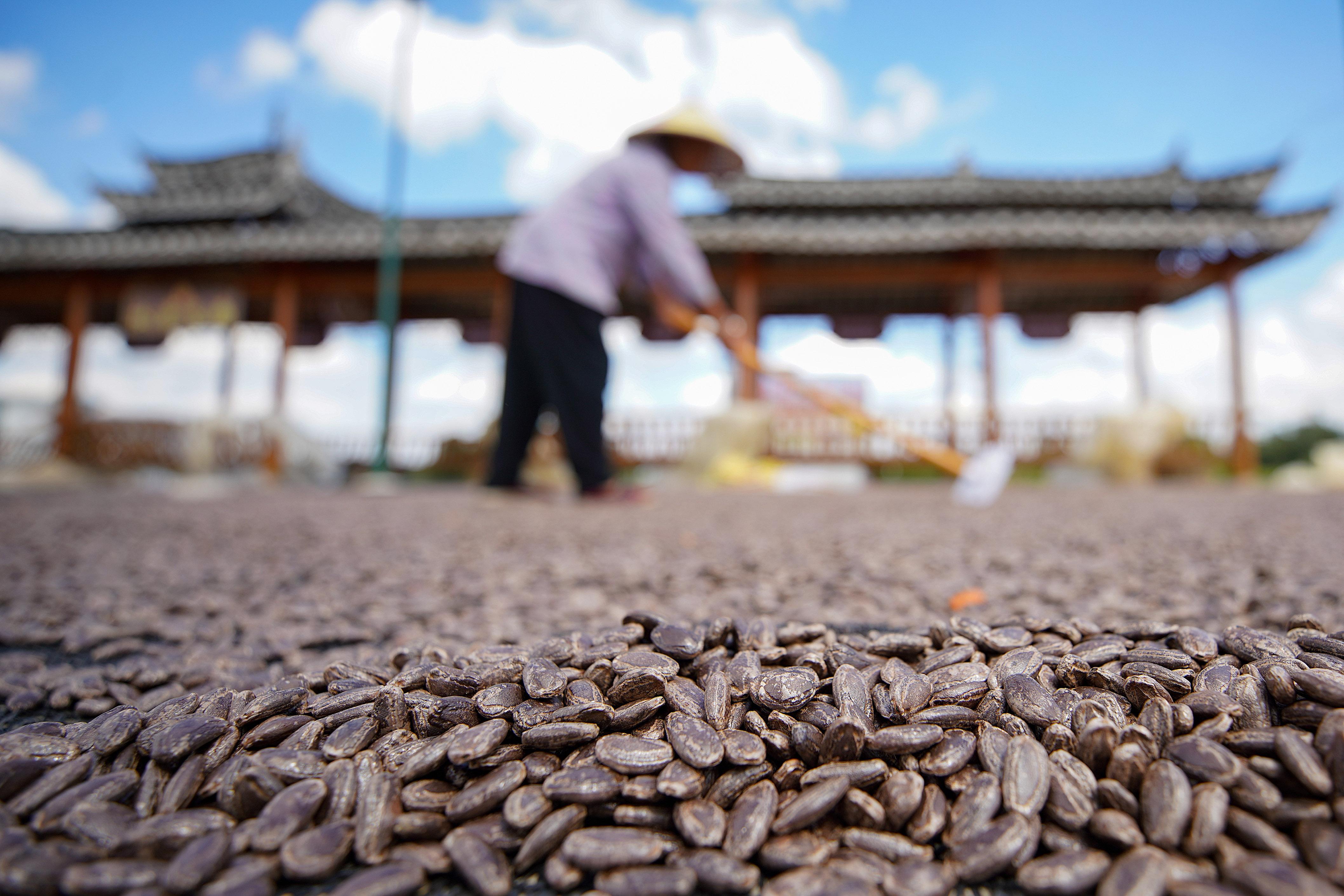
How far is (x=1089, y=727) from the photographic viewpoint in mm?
719

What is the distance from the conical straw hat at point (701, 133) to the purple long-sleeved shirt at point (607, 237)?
105 mm

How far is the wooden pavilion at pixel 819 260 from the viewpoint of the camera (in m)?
7.41

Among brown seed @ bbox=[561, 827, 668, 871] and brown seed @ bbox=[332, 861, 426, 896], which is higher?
brown seed @ bbox=[561, 827, 668, 871]

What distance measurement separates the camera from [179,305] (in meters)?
9.39

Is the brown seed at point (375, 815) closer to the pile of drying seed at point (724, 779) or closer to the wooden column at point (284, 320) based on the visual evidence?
the pile of drying seed at point (724, 779)

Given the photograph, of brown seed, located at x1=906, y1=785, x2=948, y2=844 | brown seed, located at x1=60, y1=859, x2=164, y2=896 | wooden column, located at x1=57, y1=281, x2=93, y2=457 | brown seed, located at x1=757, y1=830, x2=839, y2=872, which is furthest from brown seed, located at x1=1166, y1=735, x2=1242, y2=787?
wooden column, located at x1=57, y1=281, x2=93, y2=457

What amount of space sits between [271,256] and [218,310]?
1.80m

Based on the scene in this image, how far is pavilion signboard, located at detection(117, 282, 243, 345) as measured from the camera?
30.5 feet

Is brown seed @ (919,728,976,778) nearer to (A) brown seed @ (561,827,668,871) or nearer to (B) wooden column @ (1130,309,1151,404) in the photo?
(A) brown seed @ (561,827,668,871)

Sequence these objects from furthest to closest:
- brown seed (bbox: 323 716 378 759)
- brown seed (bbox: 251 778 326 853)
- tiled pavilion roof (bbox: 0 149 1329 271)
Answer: tiled pavilion roof (bbox: 0 149 1329 271) < brown seed (bbox: 323 716 378 759) < brown seed (bbox: 251 778 326 853)

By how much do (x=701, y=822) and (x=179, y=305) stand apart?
11223mm

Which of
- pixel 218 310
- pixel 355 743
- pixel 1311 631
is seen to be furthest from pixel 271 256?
pixel 1311 631

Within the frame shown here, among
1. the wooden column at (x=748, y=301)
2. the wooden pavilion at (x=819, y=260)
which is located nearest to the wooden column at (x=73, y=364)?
the wooden pavilion at (x=819, y=260)

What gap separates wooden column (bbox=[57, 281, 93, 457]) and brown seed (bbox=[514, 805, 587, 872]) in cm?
1078
